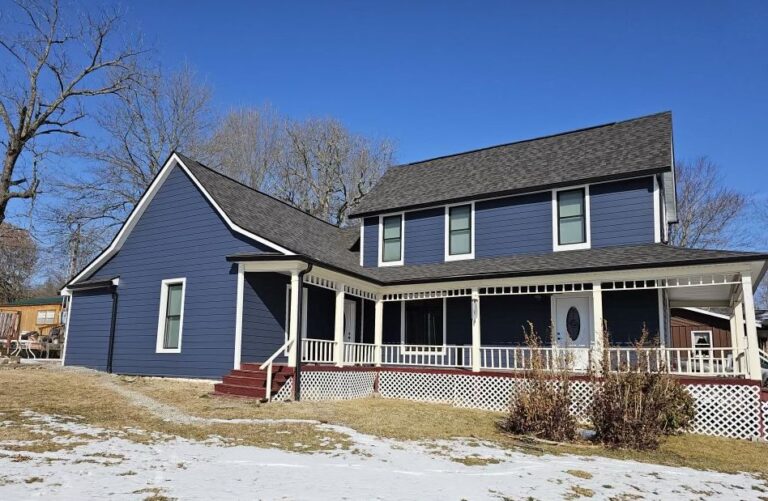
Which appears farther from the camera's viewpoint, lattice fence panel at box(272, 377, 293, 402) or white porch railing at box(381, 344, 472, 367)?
white porch railing at box(381, 344, 472, 367)

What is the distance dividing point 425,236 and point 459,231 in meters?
1.10

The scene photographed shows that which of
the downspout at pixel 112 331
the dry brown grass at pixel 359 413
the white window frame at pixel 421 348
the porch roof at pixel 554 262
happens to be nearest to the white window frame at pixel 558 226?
the porch roof at pixel 554 262

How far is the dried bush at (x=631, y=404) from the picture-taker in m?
9.18

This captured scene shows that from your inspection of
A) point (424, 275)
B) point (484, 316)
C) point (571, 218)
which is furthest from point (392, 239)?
point (571, 218)

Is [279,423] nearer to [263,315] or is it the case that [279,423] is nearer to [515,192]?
[263,315]

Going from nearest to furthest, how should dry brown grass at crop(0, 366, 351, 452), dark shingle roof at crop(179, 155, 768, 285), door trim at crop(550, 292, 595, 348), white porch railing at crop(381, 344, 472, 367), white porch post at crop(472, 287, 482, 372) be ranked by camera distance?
dry brown grass at crop(0, 366, 351, 452), dark shingle roof at crop(179, 155, 768, 285), white porch post at crop(472, 287, 482, 372), door trim at crop(550, 292, 595, 348), white porch railing at crop(381, 344, 472, 367)

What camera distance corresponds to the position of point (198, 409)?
10703 millimetres

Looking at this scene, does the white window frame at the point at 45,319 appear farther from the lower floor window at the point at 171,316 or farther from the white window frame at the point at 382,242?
the white window frame at the point at 382,242

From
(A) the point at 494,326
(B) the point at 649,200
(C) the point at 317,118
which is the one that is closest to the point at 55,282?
(C) the point at 317,118

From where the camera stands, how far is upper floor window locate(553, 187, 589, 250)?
15.0 metres

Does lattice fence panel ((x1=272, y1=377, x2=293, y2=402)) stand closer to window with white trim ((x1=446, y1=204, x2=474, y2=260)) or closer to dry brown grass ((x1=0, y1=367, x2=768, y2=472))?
dry brown grass ((x1=0, y1=367, x2=768, y2=472))

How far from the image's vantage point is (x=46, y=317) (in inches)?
1153

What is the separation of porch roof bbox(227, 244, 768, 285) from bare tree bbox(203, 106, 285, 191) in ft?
72.9

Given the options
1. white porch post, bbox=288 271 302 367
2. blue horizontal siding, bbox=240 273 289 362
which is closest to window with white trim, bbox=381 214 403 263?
blue horizontal siding, bbox=240 273 289 362
